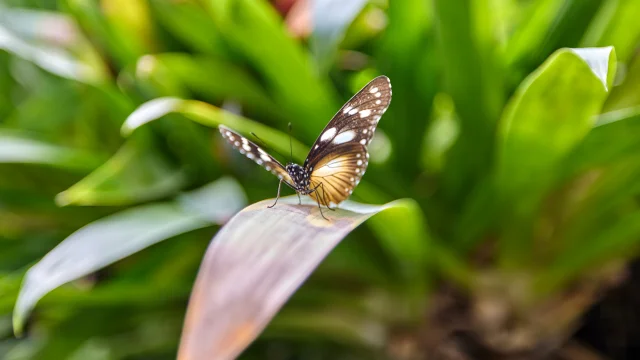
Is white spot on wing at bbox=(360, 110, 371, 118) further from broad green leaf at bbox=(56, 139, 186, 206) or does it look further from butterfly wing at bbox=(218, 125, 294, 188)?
broad green leaf at bbox=(56, 139, 186, 206)

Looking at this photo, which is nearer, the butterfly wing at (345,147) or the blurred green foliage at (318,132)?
the butterfly wing at (345,147)

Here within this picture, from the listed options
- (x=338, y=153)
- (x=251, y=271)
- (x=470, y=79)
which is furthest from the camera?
(x=470, y=79)

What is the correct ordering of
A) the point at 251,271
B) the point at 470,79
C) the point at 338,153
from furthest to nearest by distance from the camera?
1. the point at 470,79
2. the point at 338,153
3. the point at 251,271

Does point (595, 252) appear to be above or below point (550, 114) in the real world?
below

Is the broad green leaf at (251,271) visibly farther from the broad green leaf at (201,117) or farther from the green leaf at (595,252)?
the green leaf at (595,252)

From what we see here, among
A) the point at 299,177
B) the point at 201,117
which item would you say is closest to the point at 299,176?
the point at 299,177

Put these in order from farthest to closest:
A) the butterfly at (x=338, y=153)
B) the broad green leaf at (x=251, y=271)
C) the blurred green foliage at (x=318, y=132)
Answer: the blurred green foliage at (x=318, y=132), the butterfly at (x=338, y=153), the broad green leaf at (x=251, y=271)

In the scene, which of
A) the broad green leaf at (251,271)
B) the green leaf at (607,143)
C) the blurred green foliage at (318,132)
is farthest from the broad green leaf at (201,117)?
the green leaf at (607,143)

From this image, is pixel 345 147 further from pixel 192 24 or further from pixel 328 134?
pixel 192 24
